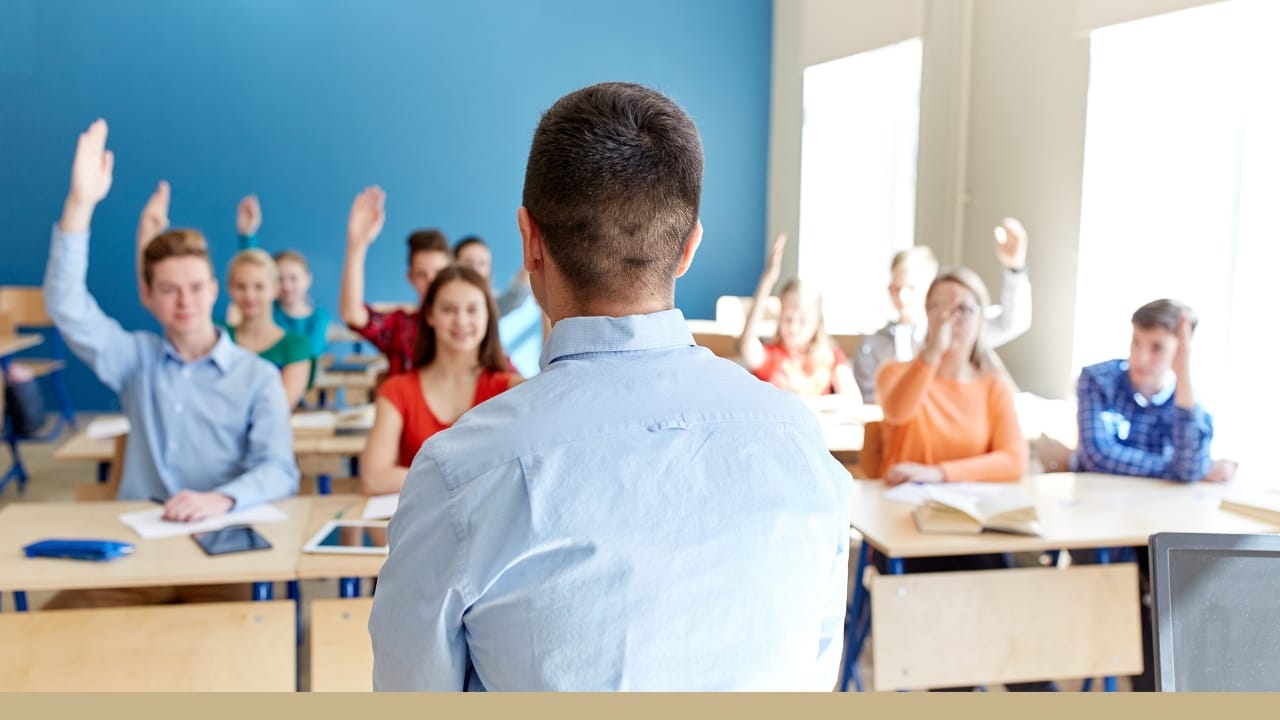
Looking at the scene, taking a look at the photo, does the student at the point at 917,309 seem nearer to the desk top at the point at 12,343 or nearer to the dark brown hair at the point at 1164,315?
the dark brown hair at the point at 1164,315

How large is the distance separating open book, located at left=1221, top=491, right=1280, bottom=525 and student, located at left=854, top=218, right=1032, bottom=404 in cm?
167

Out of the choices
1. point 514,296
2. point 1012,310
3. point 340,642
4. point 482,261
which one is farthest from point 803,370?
point 340,642

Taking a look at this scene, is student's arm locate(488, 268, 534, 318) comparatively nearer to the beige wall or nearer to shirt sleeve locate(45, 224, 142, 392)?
the beige wall

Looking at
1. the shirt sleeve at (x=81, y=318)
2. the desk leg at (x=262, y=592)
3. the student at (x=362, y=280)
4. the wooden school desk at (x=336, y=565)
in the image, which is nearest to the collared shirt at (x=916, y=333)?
the student at (x=362, y=280)

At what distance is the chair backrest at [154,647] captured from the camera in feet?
A: 7.34

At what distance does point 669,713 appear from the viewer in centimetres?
29

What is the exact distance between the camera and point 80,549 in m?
2.24

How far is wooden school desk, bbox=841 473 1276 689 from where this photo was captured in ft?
8.54

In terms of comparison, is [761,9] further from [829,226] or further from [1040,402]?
[1040,402]

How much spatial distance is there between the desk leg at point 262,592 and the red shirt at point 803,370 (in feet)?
7.90

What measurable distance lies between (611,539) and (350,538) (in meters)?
1.69

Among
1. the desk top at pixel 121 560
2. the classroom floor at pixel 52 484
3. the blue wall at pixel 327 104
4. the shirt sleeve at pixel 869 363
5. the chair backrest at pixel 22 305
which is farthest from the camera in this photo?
the blue wall at pixel 327 104

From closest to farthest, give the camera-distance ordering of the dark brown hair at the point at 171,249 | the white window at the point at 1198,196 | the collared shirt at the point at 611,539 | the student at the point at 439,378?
the collared shirt at the point at 611,539 → the dark brown hair at the point at 171,249 → the student at the point at 439,378 → the white window at the point at 1198,196

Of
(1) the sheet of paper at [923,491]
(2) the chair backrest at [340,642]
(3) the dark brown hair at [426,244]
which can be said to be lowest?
(2) the chair backrest at [340,642]
